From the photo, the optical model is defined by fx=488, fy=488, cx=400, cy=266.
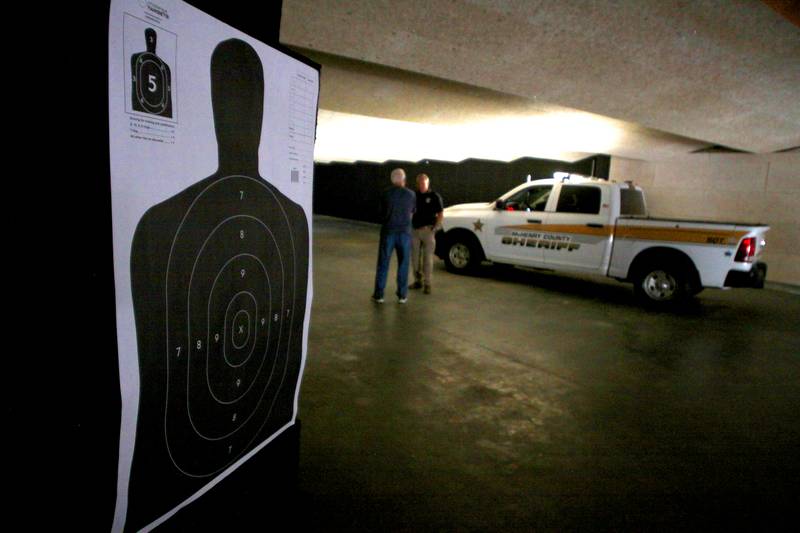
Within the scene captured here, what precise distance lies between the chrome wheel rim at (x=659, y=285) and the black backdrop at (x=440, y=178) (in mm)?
4949

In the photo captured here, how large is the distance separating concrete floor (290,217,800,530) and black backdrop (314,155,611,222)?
23.8ft

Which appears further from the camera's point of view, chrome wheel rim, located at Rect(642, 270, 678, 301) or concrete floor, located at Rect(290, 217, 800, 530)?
chrome wheel rim, located at Rect(642, 270, 678, 301)

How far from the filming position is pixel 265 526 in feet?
6.79

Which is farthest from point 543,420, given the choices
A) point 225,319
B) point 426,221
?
point 426,221

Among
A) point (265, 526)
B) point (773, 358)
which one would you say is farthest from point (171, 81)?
point (773, 358)

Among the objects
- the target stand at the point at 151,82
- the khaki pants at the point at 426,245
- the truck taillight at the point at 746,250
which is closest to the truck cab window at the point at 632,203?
the truck taillight at the point at 746,250

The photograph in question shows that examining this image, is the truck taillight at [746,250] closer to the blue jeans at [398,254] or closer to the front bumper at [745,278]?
the front bumper at [745,278]

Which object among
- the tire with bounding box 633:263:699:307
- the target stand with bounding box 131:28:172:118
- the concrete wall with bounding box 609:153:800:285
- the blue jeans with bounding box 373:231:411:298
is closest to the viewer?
the target stand with bounding box 131:28:172:118

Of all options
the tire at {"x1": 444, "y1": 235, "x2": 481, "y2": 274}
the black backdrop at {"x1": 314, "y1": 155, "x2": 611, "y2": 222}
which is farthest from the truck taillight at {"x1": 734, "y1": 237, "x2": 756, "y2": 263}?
the black backdrop at {"x1": 314, "y1": 155, "x2": 611, "y2": 222}

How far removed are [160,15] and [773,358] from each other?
6078mm

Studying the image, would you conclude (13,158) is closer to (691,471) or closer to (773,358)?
(691,471)

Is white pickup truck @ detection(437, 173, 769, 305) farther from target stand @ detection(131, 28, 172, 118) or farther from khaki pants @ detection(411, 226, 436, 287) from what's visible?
target stand @ detection(131, 28, 172, 118)

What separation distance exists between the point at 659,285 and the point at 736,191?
465 centimetres

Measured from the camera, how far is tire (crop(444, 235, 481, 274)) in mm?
9164
